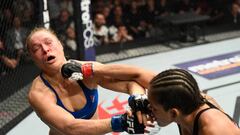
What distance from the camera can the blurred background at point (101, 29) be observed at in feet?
15.1

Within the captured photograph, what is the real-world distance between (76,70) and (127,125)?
1.85 feet

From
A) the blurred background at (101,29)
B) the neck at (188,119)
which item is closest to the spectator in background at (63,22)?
the blurred background at (101,29)

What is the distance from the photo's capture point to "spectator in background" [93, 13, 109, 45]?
6281 mm

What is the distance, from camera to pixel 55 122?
203cm

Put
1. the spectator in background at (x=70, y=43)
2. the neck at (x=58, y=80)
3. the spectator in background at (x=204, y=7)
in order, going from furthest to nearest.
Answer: the spectator in background at (x=204, y=7) < the spectator in background at (x=70, y=43) < the neck at (x=58, y=80)

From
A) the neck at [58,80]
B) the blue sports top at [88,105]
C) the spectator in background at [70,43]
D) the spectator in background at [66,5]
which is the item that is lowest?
the spectator in background at [70,43]

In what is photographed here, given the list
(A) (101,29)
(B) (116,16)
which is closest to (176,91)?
(A) (101,29)

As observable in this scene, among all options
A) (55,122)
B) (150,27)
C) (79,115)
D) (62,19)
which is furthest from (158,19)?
(55,122)

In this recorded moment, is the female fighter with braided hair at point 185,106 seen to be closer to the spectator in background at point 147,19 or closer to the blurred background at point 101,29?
the blurred background at point 101,29

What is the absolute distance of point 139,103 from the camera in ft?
6.26

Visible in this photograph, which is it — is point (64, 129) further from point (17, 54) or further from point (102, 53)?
point (102, 53)

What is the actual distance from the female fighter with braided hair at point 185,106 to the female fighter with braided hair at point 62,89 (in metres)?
0.29

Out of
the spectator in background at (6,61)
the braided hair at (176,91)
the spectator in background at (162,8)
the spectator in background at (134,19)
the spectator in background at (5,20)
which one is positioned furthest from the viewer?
the spectator in background at (162,8)

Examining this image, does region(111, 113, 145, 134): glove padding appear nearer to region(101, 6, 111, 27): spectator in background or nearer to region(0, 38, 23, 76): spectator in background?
region(0, 38, 23, 76): spectator in background
